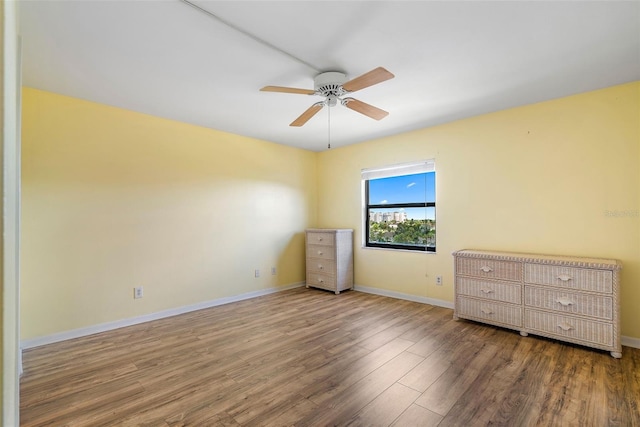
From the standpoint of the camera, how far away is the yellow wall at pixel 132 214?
271 cm

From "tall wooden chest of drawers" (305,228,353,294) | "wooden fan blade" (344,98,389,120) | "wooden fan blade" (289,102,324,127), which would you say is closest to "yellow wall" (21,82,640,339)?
"tall wooden chest of drawers" (305,228,353,294)

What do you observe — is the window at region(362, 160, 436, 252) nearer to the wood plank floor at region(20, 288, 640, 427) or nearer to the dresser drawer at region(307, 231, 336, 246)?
the dresser drawer at region(307, 231, 336, 246)

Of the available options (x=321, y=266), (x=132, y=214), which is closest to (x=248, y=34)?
(x=132, y=214)

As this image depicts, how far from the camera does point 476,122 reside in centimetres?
344

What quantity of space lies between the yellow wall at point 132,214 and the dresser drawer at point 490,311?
2633mm

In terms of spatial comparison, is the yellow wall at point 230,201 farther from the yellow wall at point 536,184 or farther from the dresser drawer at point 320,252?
the dresser drawer at point 320,252

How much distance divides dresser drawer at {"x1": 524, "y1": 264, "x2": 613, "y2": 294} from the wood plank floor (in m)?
0.54

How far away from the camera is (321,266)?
462 cm

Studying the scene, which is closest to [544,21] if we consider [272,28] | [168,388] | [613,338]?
[272,28]

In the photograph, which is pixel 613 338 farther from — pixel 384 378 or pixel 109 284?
pixel 109 284

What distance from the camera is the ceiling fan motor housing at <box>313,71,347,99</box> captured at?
2271 mm

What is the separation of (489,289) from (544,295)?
456 mm

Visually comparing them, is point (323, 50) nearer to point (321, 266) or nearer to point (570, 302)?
point (570, 302)

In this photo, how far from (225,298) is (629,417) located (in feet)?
12.5
